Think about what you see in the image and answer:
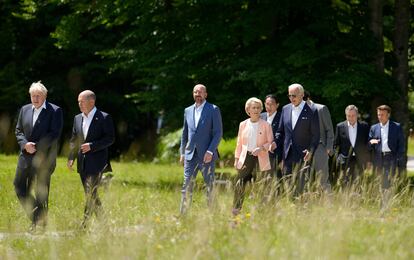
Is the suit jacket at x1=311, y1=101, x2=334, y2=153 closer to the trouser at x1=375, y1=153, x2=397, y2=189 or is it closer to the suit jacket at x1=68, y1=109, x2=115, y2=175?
the trouser at x1=375, y1=153, x2=397, y2=189

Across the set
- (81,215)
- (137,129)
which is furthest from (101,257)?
(137,129)

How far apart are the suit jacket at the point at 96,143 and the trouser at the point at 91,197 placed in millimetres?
68

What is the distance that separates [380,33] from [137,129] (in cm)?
2098

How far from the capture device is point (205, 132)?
1305 centimetres

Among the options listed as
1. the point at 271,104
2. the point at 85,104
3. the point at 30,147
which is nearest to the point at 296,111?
the point at 271,104

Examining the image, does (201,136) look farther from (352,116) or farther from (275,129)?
(352,116)

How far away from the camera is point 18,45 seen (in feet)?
123

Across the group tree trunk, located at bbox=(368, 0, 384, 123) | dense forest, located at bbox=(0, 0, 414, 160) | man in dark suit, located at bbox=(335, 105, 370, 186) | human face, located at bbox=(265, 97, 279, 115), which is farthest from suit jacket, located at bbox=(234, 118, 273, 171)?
tree trunk, located at bbox=(368, 0, 384, 123)

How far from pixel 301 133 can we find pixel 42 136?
339cm

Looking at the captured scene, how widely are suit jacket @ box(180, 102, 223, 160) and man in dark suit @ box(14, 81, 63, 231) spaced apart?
77.3 inches

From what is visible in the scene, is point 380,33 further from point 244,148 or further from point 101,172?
point 101,172

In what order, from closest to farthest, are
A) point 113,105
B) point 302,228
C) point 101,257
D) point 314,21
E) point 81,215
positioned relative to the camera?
point 101,257
point 302,228
point 81,215
point 314,21
point 113,105

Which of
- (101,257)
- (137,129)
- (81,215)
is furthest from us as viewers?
(137,129)

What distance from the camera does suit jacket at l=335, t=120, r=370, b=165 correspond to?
621 inches
